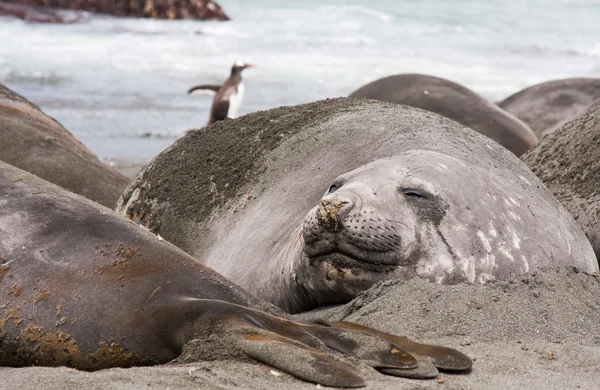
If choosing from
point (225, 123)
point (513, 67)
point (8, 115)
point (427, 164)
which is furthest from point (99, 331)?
point (513, 67)

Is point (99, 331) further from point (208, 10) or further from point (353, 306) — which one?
point (208, 10)

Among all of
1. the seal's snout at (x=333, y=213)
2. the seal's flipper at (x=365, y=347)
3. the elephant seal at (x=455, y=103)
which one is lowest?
the elephant seal at (x=455, y=103)

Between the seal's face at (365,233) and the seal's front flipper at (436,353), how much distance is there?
2.34ft

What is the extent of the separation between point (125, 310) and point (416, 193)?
1278mm

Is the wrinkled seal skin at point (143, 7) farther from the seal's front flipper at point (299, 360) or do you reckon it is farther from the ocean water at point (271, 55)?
the seal's front flipper at point (299, 360)

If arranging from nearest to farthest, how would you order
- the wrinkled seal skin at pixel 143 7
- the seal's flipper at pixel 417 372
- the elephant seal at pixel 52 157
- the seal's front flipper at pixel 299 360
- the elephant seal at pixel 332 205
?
1. the seal's front flipper at pixel 299 360
2. the seal's flipper at pixel 417 372
3. the elephant seal at pixel 332 205
4. the elephant seal at pixel 52 157
5. the wrinkled seal skin at pixel 143 7

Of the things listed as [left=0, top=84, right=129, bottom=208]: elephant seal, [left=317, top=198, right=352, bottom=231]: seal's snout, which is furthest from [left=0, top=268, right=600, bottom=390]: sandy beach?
[left=0, top=84, right=129, bottom=208]: elephant seal

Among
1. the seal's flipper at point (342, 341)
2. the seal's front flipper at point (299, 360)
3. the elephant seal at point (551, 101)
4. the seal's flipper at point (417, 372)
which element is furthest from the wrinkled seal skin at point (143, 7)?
the seal's flipper at point (417, 372)

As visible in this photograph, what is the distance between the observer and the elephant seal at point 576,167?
4.89 meters

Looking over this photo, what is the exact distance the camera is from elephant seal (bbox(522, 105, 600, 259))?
489cm

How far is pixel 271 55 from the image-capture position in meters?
23.6

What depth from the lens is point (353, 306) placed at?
3.54 meters

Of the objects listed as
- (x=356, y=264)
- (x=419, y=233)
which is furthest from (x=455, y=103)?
(x=356, y=264)

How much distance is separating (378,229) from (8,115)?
401 cm
